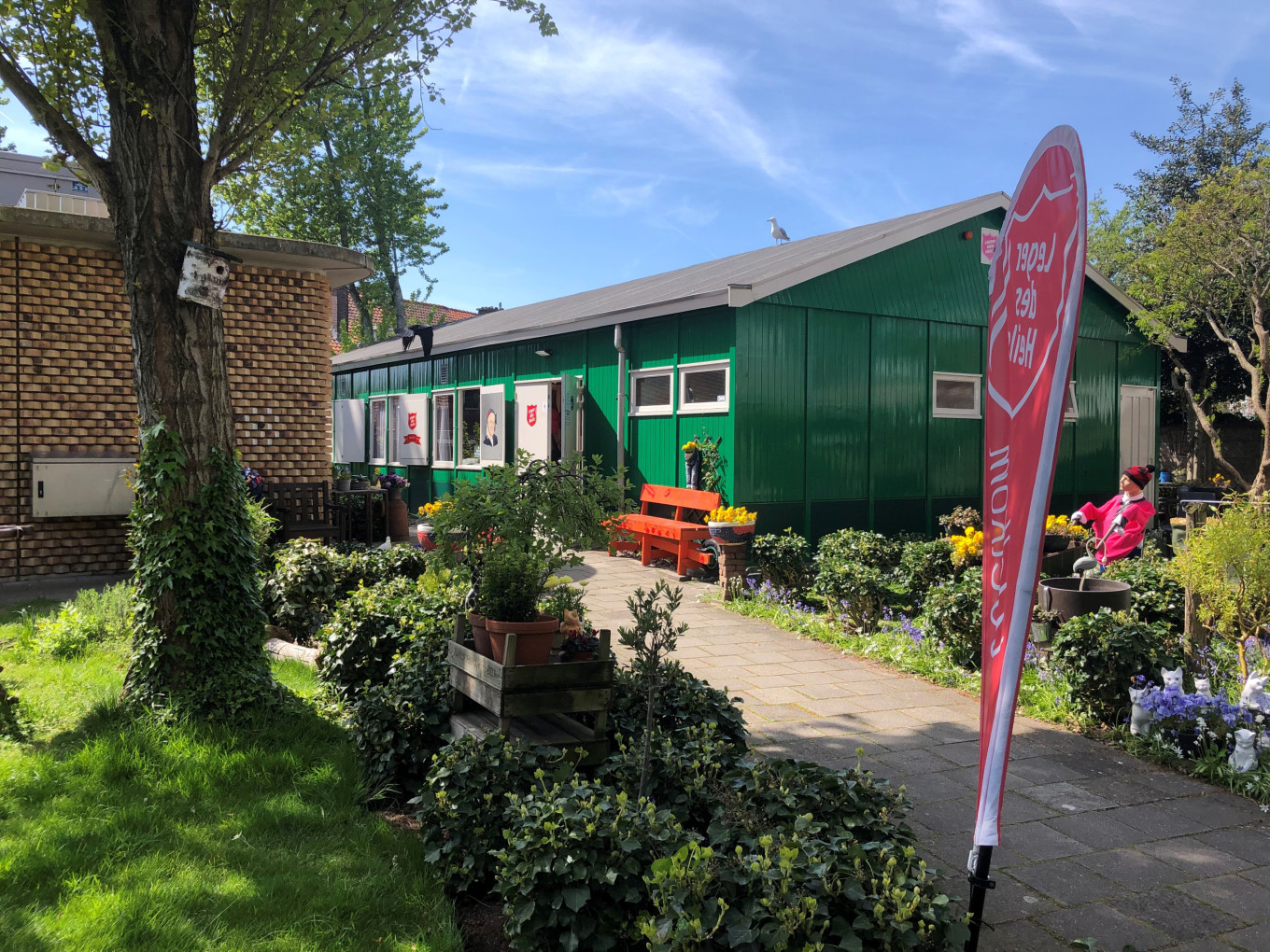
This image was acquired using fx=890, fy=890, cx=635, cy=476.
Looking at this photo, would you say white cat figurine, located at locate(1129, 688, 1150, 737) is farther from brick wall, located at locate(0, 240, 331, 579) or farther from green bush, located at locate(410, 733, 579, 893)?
brick wall, located at locate(0, 240, 331, 579)

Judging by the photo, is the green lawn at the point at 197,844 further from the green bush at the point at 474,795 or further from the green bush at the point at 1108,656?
the green bush at the point at 1108,656

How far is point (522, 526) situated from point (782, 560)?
17.4ft

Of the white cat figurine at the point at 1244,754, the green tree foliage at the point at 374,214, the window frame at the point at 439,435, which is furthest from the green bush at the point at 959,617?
the green tree foliage at the point at 374,214

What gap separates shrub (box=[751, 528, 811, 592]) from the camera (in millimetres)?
9016

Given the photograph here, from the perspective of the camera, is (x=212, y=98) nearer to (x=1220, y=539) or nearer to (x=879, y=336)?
(x=1220, y=539)

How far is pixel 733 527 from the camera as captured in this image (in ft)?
30.0

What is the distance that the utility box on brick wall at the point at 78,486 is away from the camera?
886cm

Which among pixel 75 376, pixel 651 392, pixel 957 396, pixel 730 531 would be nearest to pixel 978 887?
pixel 730 531

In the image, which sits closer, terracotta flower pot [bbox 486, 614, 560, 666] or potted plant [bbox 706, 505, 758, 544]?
terracotta flower pot [bbox 486, 614, 560, 666]

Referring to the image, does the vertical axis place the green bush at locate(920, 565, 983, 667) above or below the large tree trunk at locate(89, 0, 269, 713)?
below

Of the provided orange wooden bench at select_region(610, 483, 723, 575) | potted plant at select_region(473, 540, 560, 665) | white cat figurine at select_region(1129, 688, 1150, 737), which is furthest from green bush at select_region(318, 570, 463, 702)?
orange wooden bench at select_region(610, 483, 723, 575)

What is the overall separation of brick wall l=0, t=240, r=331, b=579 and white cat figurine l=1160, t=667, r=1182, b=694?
9.16 meters

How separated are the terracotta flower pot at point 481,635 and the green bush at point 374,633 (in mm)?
814

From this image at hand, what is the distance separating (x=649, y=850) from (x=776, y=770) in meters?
0.73
